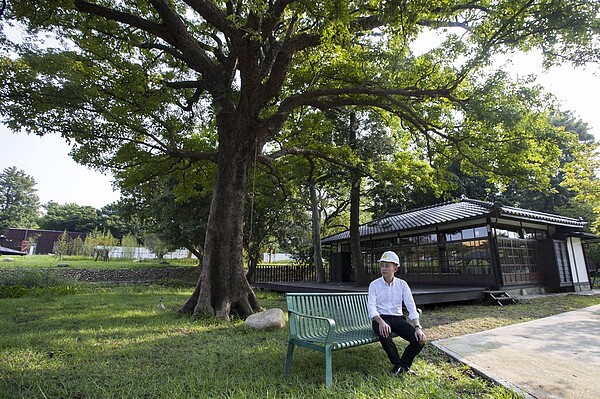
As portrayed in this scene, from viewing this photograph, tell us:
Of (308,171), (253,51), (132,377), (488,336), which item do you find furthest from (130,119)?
(488,336)

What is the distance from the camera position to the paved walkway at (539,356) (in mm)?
3279

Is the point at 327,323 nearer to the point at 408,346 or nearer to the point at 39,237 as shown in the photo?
the point at 408,346

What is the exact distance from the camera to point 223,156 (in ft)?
27.2

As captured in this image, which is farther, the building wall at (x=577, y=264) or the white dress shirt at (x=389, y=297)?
the building wall at (x=577, y=264)

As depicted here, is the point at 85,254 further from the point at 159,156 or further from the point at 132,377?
the point at 132,377

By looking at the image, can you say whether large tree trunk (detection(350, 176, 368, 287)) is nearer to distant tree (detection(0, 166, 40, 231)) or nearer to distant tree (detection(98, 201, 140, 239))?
distant tree (detection(98, 201, 140, 239))

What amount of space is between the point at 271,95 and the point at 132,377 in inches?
249

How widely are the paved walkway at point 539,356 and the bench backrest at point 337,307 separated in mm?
1308

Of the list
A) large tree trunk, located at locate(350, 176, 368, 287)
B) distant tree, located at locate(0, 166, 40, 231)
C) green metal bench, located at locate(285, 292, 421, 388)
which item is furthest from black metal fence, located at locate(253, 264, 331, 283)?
distant tree, located at locate(0, 166, 40, 231)

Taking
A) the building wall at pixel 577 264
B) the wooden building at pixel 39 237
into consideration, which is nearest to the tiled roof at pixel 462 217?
the building wall at pixel 577 264

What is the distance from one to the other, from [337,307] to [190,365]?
199 cm

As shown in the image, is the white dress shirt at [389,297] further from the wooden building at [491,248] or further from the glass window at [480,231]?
the glass window at [480,231]

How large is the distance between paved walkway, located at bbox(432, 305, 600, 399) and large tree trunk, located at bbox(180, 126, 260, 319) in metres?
4.41

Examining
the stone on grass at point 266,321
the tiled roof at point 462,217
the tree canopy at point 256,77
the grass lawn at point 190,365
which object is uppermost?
the tree canopy at point 256,77
